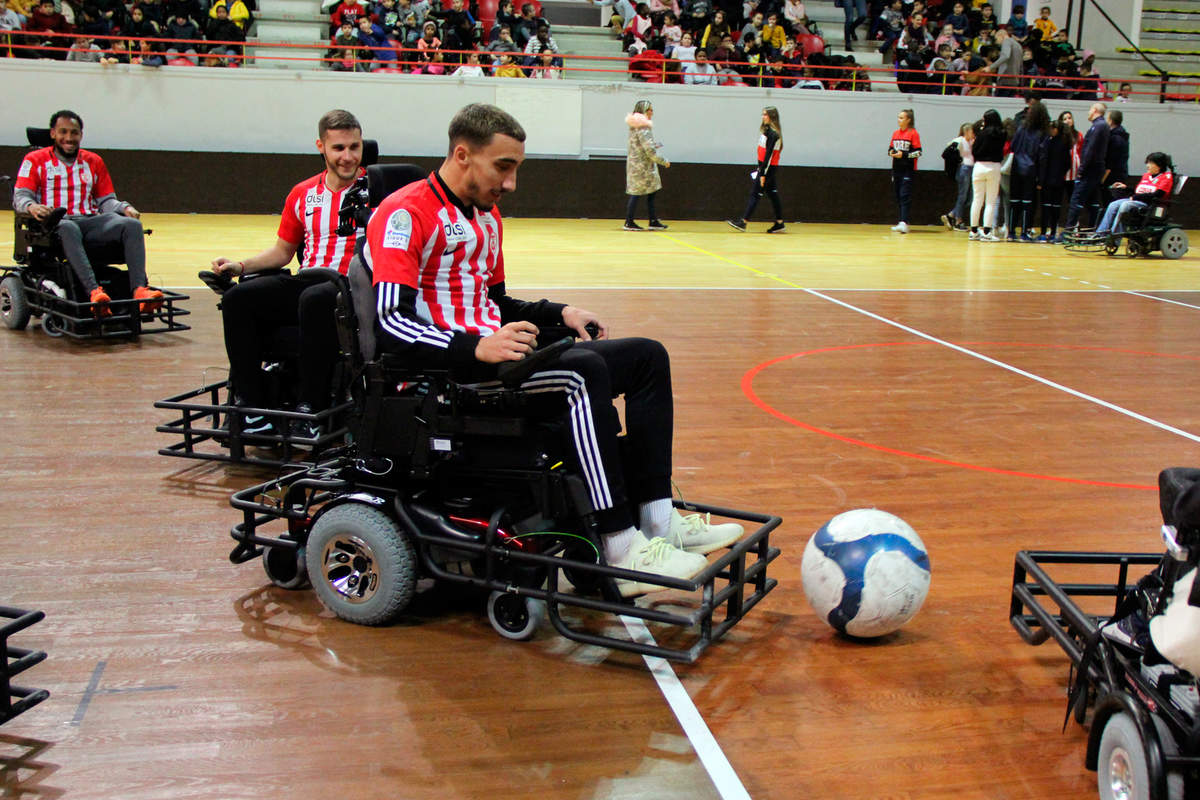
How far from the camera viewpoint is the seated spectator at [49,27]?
16.9 metres

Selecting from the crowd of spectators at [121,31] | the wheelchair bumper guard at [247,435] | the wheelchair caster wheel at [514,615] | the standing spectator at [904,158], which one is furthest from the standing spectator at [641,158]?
the wheelchair caster wheel at [514,615]

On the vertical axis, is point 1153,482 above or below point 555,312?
below

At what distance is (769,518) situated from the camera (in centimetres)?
351

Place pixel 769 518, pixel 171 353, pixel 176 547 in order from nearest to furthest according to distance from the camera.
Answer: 1. pixel 769 518
2. pixel 176 547
3. pixel 171 353

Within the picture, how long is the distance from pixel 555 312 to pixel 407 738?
59.5 inches

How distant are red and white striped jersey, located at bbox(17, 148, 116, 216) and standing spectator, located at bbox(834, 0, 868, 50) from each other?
16621 millimetres

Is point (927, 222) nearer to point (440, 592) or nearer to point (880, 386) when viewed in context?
point (880, 386)

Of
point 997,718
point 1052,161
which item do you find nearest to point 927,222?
point 1052,161

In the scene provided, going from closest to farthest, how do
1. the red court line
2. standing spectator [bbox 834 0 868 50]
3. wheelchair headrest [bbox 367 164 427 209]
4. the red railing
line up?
wheelchair headrest [bbox 367 164 427 209] → the red court line → the red railing → standing spectator [bbox 834 0 868 50]

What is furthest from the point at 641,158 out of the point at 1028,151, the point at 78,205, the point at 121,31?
the point at 78,205

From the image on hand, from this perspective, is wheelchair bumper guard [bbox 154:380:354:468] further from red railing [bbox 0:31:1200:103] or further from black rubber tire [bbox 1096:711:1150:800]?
red railing [bbox 0:31:1200:103]

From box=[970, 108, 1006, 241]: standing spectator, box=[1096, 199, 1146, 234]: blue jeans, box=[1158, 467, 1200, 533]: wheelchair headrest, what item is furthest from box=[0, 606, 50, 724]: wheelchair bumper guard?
box=[970, 108, 1006, 241]: standing spectator

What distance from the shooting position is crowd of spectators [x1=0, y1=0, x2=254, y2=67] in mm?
16844

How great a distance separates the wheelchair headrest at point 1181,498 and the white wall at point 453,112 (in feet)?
52.9
